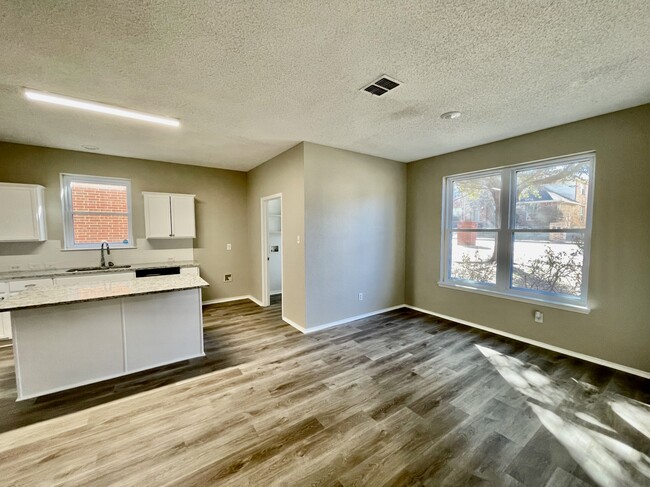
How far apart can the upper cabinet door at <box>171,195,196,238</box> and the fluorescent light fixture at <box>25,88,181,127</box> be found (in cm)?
193

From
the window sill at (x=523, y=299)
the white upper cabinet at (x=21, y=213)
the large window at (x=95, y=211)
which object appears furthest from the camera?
the large window at (x=95, y=211)

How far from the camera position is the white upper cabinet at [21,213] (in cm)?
354

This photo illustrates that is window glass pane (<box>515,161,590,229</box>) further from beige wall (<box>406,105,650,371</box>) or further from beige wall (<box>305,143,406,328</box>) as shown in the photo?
beige wall (<box>305,143,406,328</box>)

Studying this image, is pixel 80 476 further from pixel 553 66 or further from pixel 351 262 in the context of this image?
pixel 553 66

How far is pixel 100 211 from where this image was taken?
4.32 m

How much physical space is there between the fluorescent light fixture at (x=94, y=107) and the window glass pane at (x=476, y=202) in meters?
4.13

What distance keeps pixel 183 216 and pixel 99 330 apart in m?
2.59

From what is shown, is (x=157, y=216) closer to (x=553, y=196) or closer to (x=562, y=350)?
(x=553, y=196)

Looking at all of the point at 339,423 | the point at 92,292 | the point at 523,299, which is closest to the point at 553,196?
the point at 523,299

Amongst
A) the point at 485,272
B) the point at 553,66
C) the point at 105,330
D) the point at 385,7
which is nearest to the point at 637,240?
the point at 485,272

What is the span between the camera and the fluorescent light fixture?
235 centimetres

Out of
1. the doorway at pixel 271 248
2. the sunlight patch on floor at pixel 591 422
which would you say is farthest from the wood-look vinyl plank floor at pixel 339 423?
the doorway at pixel 271 248

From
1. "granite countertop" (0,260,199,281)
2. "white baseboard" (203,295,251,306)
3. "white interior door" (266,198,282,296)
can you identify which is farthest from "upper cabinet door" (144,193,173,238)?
"white interior door" (266,198,282,296)

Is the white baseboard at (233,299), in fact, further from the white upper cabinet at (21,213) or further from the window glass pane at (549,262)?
the window glass pane at (549,262)
